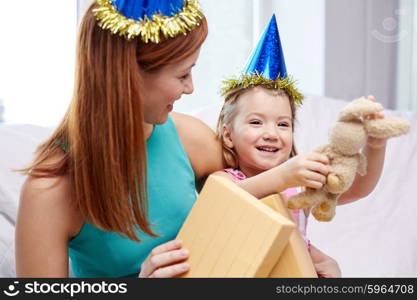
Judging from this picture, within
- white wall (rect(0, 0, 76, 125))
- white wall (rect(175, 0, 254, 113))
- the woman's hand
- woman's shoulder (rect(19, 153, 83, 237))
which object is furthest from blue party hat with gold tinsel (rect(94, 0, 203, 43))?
white wall (rect(175, 0, 254, 113))

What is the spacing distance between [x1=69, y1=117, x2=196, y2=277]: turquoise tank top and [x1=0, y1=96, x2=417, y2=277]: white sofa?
0.33 m

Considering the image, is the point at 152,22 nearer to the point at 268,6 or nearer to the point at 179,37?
the point at 179,37

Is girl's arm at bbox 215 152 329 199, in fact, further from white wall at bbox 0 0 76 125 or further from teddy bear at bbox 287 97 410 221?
white wall at bbox 0 0 76 125

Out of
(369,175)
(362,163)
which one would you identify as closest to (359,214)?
(369,175)

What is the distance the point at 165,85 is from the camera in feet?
3.61

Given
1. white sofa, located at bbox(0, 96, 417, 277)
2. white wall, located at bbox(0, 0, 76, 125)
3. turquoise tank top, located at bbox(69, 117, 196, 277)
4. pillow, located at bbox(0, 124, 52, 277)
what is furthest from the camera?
white wall, located at bbox(0, 0, 76, 125)

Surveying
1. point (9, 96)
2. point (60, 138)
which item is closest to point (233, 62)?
point (9, 96)

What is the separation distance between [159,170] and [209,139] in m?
0.18

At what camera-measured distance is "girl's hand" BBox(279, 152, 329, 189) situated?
1004mm

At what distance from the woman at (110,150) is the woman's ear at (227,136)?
266mm

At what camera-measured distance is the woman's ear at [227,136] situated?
4.67 ft

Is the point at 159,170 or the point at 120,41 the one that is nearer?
the point at 120,41

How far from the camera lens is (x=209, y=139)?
1.43 metres

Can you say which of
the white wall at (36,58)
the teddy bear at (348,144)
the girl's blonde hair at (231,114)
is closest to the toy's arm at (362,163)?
the teddy bear at (348,144)
